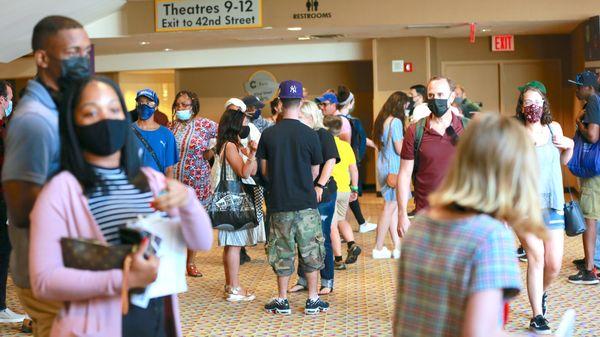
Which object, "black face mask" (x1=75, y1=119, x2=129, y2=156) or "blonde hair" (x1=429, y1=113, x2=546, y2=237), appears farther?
"black face mask" (x1=75, y1=119, x2=129, y2=156)

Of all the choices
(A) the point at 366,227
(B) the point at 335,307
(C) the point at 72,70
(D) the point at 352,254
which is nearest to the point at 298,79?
(A) the point at 366,227

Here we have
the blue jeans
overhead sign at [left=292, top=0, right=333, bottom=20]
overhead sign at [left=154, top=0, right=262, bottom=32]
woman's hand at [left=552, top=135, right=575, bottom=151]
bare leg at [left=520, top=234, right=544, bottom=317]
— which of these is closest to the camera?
bare leg at [left=520, top=234, right=544, bottom=317]

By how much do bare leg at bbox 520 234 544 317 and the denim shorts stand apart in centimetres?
17

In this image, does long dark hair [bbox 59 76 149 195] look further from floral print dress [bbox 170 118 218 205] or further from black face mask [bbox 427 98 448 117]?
floral print dress [bbox 170 118 218 205]

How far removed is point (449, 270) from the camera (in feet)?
7.47

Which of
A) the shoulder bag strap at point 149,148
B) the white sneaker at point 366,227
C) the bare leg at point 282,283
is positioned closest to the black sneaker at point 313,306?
the bare leg at point 282,283

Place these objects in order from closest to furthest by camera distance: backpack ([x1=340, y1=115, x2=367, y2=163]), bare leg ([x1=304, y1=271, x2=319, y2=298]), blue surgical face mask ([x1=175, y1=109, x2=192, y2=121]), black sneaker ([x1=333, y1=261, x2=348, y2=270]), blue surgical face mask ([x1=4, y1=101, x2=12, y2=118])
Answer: bare leg ([x1=304, y1=271, x2=319, y2=298]), blue surgical face mask ([x1=4, y1=101, x2=12, y2=118]), blue surgical face mask ([x1=175, y1=109, x2=192, y2=121]), black sneaker ([x1=333, y1=261, x2=348, y2=270]), backpack ([x1=340, y1=115, x2=367, y2=163])

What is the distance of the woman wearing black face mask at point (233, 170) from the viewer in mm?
6500

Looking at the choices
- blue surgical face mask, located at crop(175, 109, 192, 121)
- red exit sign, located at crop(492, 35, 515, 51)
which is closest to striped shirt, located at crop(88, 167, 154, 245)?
blue surgical face mask, located at crop(175, 109, 192, 121)

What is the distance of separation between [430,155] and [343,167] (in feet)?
7.56

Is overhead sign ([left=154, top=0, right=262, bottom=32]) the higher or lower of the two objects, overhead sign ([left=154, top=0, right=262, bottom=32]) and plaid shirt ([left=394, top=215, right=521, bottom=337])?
the higher

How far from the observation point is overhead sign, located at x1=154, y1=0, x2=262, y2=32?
12.3 m

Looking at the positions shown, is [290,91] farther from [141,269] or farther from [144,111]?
[141,269]

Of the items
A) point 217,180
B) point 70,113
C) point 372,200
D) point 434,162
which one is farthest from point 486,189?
point 372,200
